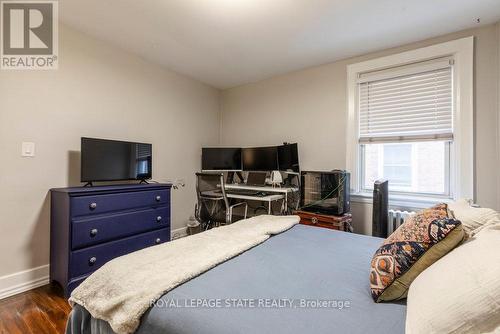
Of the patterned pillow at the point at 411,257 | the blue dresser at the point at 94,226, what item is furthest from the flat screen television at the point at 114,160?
the patterned pillow at the point at 411,257

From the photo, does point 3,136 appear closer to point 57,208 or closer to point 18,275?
point 57,208

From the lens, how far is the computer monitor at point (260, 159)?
3.47 meters

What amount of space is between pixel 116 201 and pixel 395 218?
112 inches

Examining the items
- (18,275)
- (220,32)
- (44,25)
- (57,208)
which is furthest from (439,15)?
(18,275)

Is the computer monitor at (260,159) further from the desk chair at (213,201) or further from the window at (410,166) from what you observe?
the window at (410,166)

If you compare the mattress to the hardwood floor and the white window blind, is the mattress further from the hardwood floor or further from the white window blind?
the white window blind

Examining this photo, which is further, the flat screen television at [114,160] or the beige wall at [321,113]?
the flat screen television at [114,160]

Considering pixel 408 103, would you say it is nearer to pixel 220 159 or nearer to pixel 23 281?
pixel 220 159

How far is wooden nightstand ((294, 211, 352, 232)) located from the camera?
256cm

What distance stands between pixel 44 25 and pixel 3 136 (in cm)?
109

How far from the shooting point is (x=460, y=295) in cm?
67

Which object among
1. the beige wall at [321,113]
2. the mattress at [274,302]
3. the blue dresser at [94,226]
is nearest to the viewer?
the mattress at [274,302]

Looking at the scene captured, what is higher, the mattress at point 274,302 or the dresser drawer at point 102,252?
the mattress at point 274,302

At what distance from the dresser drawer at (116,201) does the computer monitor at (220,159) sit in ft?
3.59
